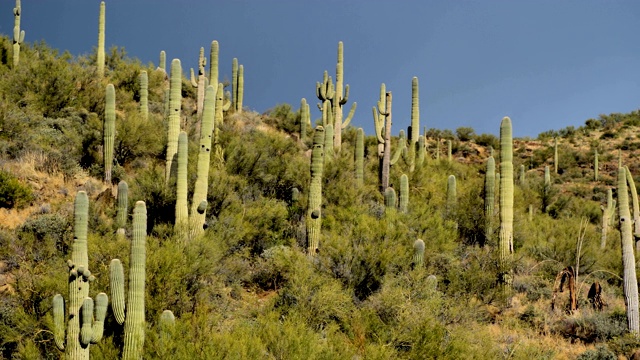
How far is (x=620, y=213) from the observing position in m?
12.9

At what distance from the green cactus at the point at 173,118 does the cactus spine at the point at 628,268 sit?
11049 millimetres

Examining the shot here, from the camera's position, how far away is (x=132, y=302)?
343 inches

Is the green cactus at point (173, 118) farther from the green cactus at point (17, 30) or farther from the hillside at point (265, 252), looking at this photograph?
the green cactus at point (17, 30)

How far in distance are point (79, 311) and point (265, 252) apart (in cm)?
571

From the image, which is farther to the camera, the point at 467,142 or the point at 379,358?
the point at 467,142

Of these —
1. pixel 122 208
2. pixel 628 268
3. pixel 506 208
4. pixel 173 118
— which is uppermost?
pixel 173 118

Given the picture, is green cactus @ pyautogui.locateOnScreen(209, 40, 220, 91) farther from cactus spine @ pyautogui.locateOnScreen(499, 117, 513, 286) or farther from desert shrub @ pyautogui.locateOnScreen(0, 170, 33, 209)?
cactus spine @ pyautogui.locateOnScreen(499, 117, 513, 286)

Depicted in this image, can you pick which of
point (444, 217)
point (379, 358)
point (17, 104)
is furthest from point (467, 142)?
point (379, 358)

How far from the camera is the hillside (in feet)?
31.2

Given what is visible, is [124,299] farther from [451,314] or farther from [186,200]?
[451,314]

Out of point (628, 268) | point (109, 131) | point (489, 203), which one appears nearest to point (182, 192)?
point (109, 131)

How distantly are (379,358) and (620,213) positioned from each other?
7568mm

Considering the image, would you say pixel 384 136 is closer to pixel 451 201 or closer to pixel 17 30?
pixel 451 201

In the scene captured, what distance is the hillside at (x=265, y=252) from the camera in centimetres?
950
